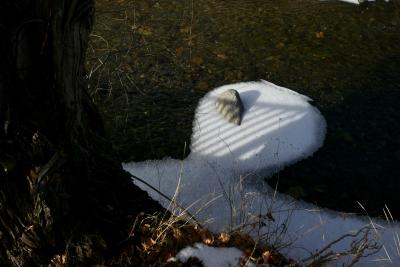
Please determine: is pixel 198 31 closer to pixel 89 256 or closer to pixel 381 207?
pixel 381 207

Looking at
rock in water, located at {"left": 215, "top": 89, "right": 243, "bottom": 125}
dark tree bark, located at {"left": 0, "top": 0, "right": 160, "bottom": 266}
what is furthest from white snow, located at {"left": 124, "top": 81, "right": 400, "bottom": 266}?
dark tree bark, located at {"left": 0, "top": 0, "right": 160, "bottom": 266}

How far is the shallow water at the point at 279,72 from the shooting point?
427 cm

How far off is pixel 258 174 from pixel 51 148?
2.31 metres

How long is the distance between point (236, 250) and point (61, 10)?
1.89m

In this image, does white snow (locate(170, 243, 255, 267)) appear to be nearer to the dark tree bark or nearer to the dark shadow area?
the dark tree bark

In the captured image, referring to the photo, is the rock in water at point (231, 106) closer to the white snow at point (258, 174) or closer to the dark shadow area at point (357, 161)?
the white snow at point (258, 174)

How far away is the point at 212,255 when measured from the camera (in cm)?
296

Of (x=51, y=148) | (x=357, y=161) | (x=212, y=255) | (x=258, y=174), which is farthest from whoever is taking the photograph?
(x=357, y=161)

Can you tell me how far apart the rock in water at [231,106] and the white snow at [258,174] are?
8cm

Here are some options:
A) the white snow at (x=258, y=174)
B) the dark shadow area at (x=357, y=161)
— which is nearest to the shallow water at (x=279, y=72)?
the dark shadow area at (x=357, y=161)

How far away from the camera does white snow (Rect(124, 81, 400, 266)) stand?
350 cm

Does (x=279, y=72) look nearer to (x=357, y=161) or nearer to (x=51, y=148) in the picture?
(x=357, y=161)

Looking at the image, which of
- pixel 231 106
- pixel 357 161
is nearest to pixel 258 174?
pixel 231 106

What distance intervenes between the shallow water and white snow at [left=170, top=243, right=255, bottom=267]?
125 cm
